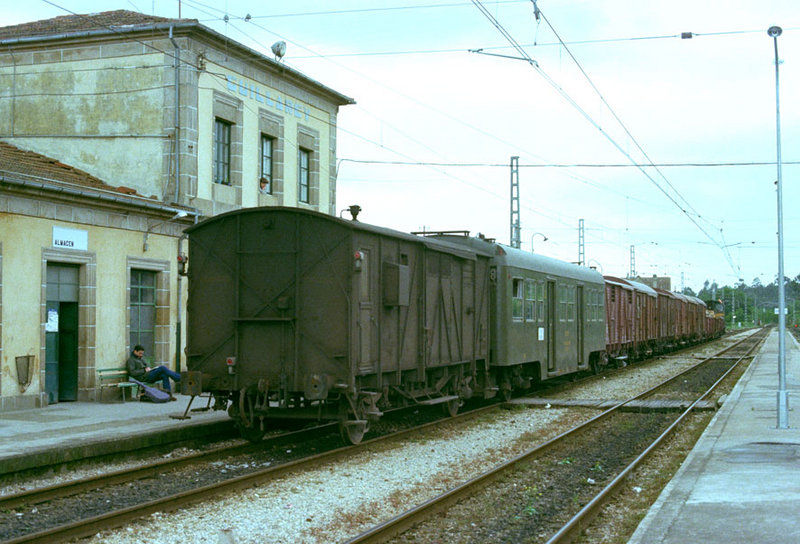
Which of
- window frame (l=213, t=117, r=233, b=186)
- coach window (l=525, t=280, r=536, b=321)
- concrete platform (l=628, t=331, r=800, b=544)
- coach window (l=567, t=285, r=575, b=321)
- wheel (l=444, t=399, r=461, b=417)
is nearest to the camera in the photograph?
concrete platform (l=628, t=331, r=800, b=544)

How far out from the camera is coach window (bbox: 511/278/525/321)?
58.1 ft

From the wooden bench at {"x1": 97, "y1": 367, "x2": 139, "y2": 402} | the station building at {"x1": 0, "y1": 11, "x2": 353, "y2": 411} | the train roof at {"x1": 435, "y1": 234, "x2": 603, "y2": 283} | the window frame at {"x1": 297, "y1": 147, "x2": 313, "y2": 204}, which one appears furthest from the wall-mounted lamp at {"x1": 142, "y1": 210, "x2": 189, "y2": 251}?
the window frame at {"x1": 297, "y1": 147, "x2": 313, "y2": 204}

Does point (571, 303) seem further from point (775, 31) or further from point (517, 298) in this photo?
point (775, 31)

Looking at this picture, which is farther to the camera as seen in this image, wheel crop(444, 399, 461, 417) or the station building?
wheel crop(444, 399, 461, 417)

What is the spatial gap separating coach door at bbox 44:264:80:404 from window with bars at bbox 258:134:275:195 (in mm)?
7194

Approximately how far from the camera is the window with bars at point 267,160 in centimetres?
2278

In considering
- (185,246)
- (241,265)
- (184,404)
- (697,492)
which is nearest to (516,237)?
(185,246)

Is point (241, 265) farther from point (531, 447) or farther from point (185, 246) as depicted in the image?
point (185, 246)

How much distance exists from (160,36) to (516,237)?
70.1ft

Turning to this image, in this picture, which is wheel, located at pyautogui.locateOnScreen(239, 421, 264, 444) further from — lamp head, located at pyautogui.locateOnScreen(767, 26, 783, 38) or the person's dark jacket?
lamp head, located at pyautogui.locateOnScreen(767, 26, 783, 38)

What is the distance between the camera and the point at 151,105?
65.4ft

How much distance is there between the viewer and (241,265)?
12.3 m

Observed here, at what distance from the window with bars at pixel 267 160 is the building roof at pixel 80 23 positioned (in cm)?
400

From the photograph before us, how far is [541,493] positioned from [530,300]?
9365mm
